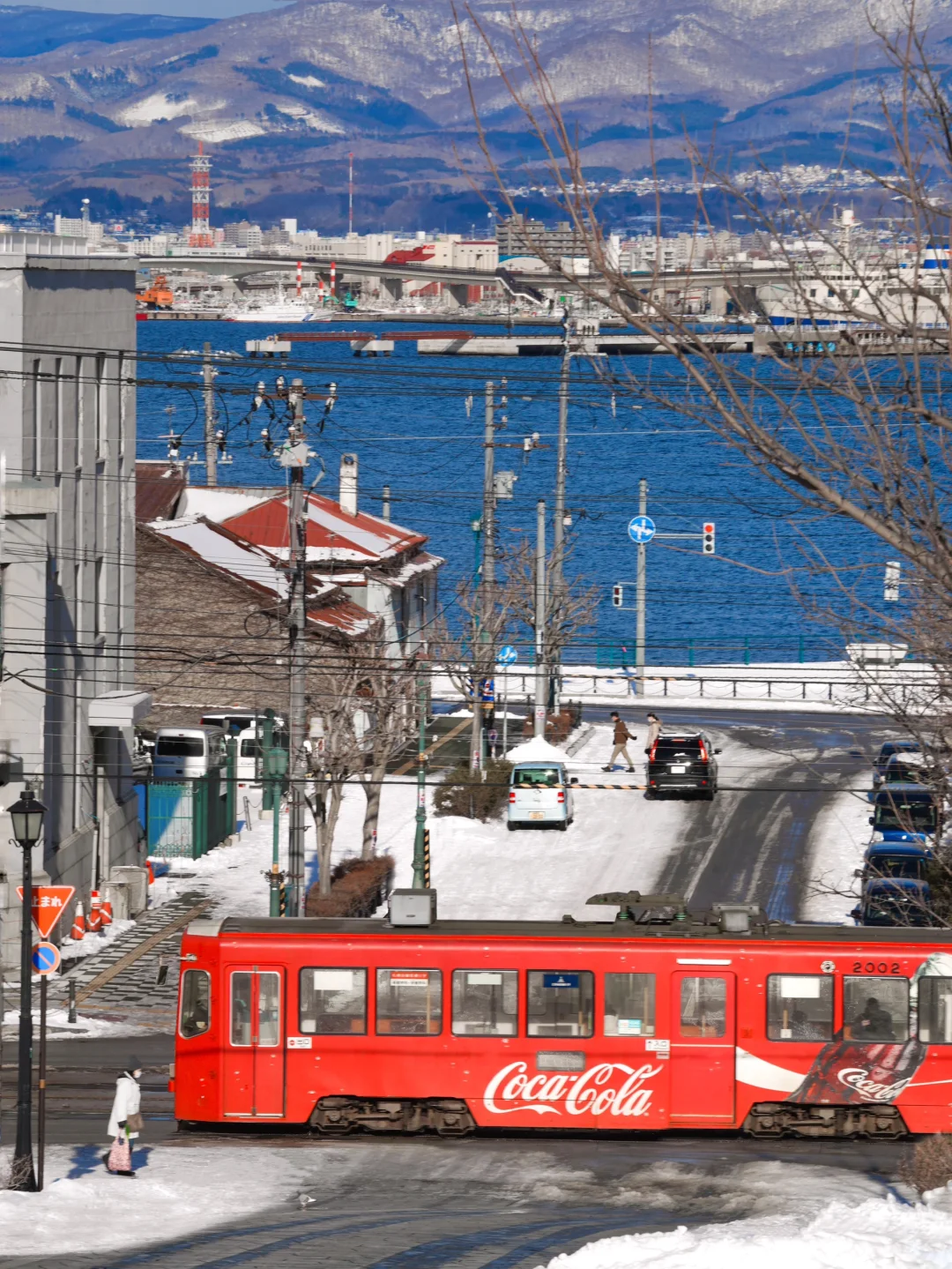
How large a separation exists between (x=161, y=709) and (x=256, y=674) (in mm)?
3433

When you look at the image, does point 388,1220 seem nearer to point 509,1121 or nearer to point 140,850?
point 509,1121

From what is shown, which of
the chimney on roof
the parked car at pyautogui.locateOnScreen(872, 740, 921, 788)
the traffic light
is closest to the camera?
the traffic light

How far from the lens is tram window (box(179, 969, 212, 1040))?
2317 centimetres

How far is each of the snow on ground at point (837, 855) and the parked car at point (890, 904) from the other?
1082 mm

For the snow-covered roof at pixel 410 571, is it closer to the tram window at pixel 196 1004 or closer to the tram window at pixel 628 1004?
the tram window at pixel 196 1004

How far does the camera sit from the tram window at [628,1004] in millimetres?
23062

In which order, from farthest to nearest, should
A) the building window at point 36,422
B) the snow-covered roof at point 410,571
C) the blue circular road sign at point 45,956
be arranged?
1. the snow-covered roof at point 410,571
2. the building window at point 36,422
3. the blue circular road sign at point 45,956

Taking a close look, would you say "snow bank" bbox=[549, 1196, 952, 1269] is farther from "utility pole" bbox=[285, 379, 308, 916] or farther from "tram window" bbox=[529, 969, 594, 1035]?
"utility pole" bbox=[285, 379, 308, 916]

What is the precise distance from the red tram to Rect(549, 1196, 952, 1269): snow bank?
25.6 ft

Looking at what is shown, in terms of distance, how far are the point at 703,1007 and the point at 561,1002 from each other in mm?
1791

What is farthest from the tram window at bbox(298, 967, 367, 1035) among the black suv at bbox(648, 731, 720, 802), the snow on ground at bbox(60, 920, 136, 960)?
the black suv at bbox(648, 731, 720, 802)

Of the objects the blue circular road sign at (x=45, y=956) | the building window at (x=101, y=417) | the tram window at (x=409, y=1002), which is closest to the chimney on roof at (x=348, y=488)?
the building window at (x=101, y=417)

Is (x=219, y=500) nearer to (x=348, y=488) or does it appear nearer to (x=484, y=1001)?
(x=348, y=488)

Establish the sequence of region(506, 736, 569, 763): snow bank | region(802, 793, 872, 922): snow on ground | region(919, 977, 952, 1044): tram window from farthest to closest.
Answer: region(506, 736, 569, 763): snow bank < region(802, 793, 872, 922): snow on ground < region(919, 977, 952, 1044): tram window
